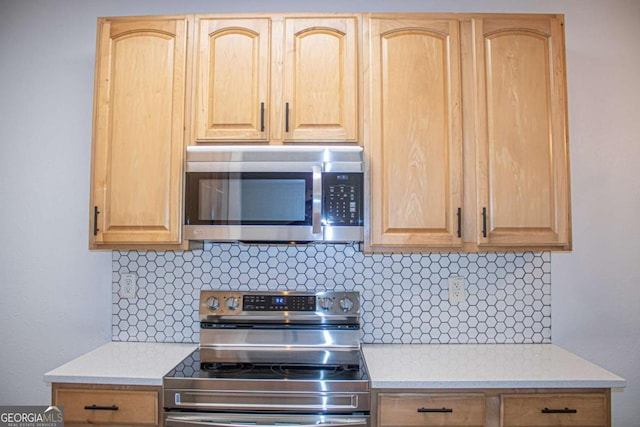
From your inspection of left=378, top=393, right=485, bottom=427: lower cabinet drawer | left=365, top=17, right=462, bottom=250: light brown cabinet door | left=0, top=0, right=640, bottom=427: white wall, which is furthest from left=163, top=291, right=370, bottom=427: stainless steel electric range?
left=0, top=0, right=640, bottom=427: white wall

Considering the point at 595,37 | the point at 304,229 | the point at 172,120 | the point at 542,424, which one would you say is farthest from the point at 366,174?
the point at 595,37

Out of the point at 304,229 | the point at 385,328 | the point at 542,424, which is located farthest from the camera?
the point at 385,328

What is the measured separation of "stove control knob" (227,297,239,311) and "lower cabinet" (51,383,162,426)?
47 centimetres

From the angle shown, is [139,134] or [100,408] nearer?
[100,408]

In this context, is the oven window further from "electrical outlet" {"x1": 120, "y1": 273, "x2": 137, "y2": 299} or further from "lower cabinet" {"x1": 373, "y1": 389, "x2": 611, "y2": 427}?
"lower cabinet" {"x1": 373, "y1": 389, "x2": 611, "y2": 427}

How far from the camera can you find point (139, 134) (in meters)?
1.80

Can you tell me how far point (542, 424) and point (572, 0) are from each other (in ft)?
6.86

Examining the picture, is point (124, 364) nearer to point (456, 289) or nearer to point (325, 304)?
point (325, 304)

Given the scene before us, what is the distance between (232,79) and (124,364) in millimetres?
1305

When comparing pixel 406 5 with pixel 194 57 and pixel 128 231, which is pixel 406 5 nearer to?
pixel 194 57

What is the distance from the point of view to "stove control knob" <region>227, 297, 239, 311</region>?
1909 mm

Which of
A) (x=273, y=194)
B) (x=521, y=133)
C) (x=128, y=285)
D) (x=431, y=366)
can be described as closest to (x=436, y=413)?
(x=431, y=366)

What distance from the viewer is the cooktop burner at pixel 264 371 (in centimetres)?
159

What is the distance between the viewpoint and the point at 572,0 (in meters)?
2.16
